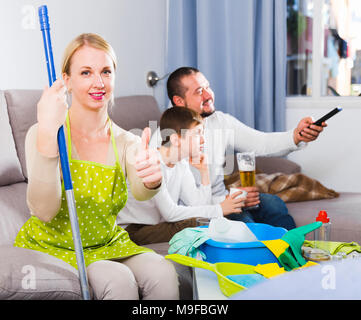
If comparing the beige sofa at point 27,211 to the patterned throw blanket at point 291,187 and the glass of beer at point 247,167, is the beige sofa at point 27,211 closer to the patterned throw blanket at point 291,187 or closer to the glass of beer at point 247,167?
the patterned throw blanket at point 291,187

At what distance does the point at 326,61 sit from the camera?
9.07 ft

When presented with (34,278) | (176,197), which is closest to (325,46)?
(176,197)

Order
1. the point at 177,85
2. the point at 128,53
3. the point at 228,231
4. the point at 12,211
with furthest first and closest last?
1. the point at 128,53
2. the point at 177,85
3. the point at 12,211
4. the point at 228,231

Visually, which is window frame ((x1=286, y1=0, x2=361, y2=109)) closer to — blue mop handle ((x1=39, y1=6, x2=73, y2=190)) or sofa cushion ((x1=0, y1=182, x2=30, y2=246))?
sofa cushion ((x1=0, y1=182, x2=30, y2=246))

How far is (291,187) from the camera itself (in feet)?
6.84

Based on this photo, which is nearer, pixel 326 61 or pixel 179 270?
pixel 179 270

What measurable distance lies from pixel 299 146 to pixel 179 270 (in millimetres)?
922

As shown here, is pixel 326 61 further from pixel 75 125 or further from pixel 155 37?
pixel 75 125

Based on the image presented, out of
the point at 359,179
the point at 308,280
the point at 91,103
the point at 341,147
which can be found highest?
the point at 91,103

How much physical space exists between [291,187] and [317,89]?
847mm

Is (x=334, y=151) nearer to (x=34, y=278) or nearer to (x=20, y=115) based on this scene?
(x=20, y=115)

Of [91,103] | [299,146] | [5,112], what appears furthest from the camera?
[299,146]

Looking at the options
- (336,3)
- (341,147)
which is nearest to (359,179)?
(341,147)

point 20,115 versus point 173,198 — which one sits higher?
point 20,115
